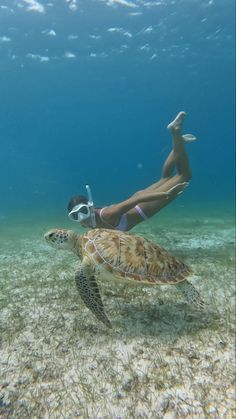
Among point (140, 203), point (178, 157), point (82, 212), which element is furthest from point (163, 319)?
point (178, 157)

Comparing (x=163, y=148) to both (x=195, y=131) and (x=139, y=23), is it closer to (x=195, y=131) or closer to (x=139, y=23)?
(x=195, y=131)

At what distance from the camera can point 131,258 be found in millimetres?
4598

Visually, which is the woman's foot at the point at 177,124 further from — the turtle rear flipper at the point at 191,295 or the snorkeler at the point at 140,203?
the turtle rear flipper at the point at 191,295

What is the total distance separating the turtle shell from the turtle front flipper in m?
0.21

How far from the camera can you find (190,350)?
408cm

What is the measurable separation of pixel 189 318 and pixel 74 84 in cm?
4341

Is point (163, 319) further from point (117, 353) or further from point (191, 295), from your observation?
point (117, 353)

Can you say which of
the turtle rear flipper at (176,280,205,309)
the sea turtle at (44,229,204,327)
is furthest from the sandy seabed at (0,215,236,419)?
the sea turtle at (44,229,204,327)

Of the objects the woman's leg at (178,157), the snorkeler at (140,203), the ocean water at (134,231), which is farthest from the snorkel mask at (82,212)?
the woman's leg at (178,157)

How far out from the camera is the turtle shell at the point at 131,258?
4.49m

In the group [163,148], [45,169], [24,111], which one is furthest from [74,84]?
[45,169]

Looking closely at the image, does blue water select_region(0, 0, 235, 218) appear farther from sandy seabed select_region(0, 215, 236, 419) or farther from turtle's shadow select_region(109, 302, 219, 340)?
turtle's shadow select_region(109, 302, 219, 340)

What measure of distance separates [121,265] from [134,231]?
10.6 metres

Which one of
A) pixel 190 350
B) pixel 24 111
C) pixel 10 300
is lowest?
pixel 190 350
